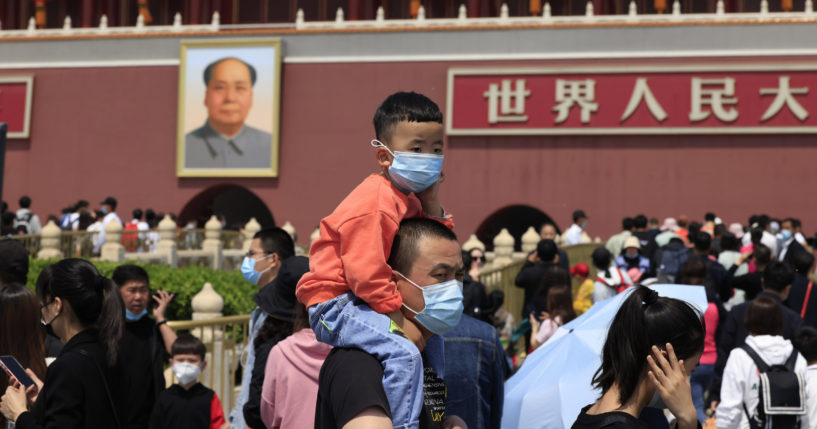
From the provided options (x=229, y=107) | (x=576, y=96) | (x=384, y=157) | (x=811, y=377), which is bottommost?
(x=811, y=377)

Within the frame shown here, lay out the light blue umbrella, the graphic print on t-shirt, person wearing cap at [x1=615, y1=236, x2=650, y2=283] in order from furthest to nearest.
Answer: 1. person wearing cap at [x1=615, y1=236, x2=650, y2=283]
2. the light blue umbrella
3. the graphic print on t-shirt

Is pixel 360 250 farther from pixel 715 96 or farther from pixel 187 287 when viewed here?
pixel 715 96

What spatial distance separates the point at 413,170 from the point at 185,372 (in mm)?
2690

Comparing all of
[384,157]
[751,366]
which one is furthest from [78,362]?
[751,366]

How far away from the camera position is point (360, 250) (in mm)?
2566

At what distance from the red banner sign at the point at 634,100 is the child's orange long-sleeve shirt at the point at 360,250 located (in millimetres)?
17252

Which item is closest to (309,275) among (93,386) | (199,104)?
(93,386)

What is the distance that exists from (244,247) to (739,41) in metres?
10.1

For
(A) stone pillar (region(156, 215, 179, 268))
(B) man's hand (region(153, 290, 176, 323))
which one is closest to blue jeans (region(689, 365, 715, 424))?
(B) man's hand (region(153, 290, 176, 323))

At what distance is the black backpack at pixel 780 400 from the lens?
5.02 m

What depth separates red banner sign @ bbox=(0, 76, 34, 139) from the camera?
73.0 feet

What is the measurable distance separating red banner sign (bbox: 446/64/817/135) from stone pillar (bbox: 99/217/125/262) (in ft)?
24.7

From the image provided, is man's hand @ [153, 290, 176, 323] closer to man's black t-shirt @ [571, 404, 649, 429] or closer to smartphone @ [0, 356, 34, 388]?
smartphone @ [0, 356, 34, 388]

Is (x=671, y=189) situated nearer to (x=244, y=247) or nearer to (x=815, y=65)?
(x=815, y=65)
